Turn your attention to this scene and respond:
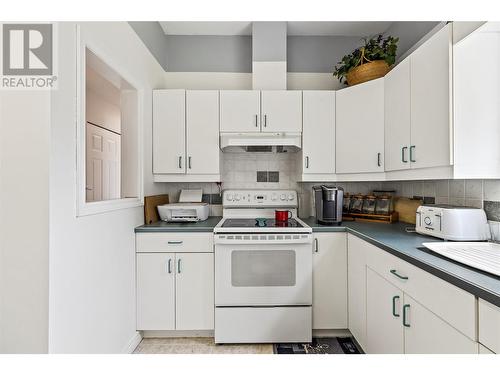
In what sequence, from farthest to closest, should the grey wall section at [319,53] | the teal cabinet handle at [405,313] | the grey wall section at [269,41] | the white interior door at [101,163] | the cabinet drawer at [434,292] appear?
the white interior door at [101,163], the grey wall section at [319,53], the grey wall section at [269,41], the teal cabinet handle at [405,313], the cabinet drawer at [434,292]

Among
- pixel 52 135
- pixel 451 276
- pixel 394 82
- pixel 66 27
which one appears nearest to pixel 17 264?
pixel 52 135

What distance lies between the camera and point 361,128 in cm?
232

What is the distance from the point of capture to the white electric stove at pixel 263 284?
6.78 ft

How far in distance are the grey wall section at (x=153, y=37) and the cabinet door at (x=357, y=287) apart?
2.26m

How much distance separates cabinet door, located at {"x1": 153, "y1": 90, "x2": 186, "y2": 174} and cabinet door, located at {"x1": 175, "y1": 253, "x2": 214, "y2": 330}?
86 centimetres

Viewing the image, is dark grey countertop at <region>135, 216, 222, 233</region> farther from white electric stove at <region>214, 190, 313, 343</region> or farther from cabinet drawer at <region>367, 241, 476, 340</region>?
cabinet drawer at <region>367, 241, 476, 340</region>

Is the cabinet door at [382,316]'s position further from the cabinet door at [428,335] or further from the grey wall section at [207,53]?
the grey wall section at [207,53]

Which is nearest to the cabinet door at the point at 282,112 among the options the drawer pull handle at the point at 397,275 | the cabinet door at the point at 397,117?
the cabinet door at the point at 397,117

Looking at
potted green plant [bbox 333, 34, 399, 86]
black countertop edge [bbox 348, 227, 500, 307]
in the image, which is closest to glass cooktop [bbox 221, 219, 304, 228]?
black countertop edge [bbox 348, 227, 500, 307]

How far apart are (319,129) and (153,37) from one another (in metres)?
1.69

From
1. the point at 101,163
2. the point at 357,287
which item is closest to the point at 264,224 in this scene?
the point at 357,287

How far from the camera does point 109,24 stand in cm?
172

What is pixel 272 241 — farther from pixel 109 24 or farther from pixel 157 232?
pixel 109 24
